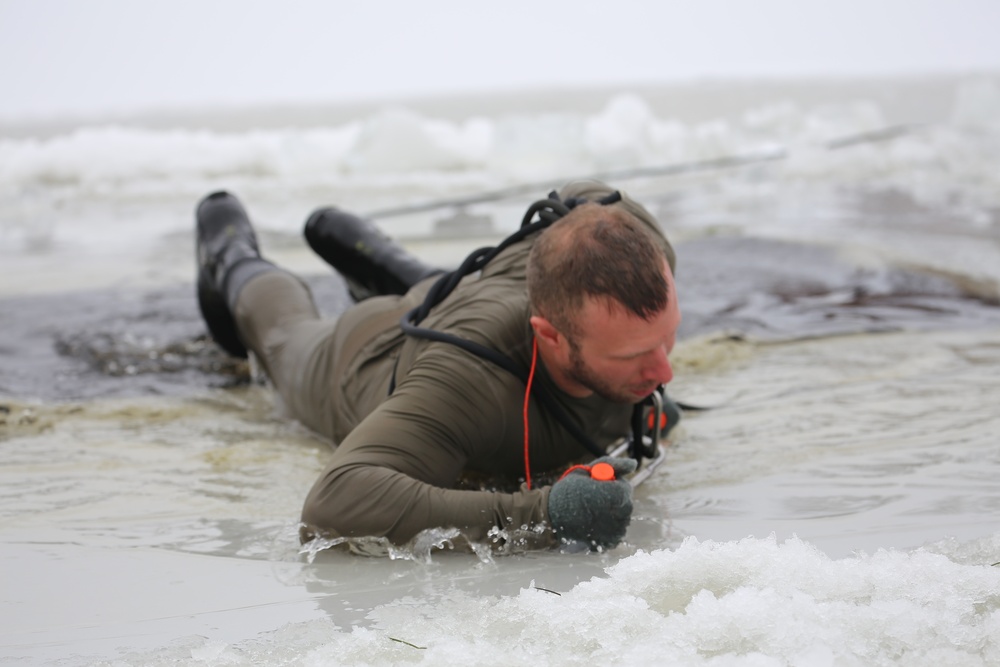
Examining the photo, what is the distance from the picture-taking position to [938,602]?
173 centimetres

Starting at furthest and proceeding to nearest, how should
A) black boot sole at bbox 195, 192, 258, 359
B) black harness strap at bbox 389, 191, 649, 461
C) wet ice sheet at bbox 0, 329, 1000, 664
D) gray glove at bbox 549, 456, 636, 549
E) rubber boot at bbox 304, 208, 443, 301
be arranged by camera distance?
black boot sole at bbox 195, 192, 258, 359 → rubber boot at bbox 304, 208, 443, 301 → black harness strap at bbox 389, 191, 649, 461 → gray glove at bbox 549, 456, 636, 549 → wet ice sheet at bbox 0, 329, 1000, 664

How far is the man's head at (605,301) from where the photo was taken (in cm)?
214

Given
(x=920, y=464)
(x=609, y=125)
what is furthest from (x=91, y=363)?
(x=609, y=125)

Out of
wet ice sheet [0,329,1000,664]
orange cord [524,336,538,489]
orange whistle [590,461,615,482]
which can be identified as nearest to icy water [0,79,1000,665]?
wet ice sheet [0,329,1000,664]

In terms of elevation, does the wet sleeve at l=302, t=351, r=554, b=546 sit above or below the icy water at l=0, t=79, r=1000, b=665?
above

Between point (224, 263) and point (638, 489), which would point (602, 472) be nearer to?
point (638, 489)

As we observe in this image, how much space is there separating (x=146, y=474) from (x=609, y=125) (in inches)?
383

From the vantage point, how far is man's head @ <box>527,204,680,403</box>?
2.14 m

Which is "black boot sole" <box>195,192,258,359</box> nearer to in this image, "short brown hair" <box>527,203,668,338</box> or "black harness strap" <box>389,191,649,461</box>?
"black harness strap" <box>389,191,649,461</box>

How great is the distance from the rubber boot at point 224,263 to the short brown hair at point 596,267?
6.06 feet

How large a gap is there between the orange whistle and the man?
0.06 ft

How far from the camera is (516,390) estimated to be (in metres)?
2.37

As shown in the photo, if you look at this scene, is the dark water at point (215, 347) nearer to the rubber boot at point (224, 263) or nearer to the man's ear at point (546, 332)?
the rubber boot at point (224, 263)

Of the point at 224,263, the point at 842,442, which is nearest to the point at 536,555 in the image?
the point at 842,442
